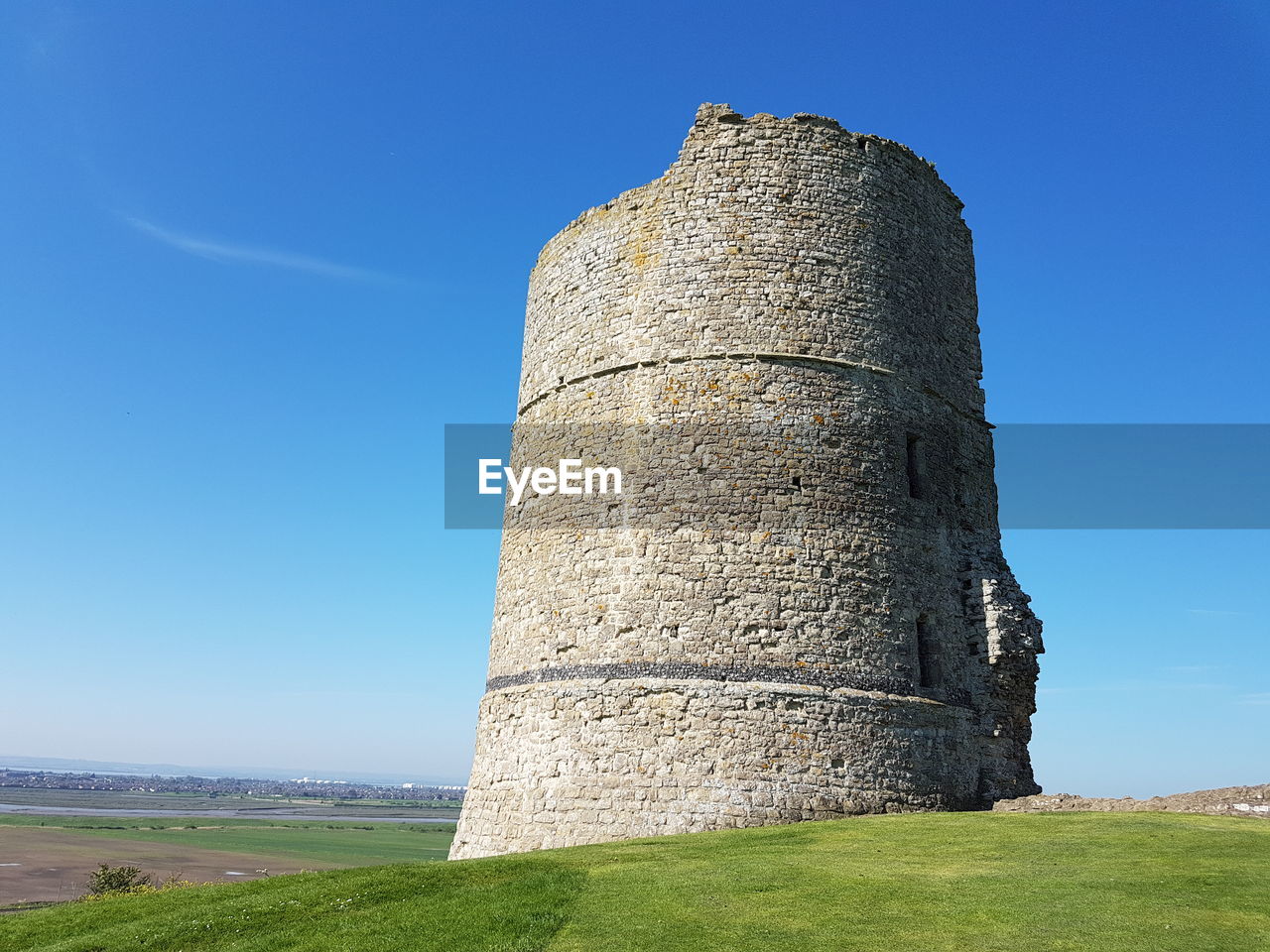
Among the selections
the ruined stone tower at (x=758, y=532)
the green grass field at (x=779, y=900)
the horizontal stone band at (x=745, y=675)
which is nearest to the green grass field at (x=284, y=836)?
the ruined stone tower at (x=758, y=532)

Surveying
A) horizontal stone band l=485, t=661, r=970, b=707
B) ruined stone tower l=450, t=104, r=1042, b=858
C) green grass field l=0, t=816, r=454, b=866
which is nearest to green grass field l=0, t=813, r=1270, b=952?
ruined stone tower l=450, t=104, r=1042, b=858

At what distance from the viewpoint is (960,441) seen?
52.9 feet

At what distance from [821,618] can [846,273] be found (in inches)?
220

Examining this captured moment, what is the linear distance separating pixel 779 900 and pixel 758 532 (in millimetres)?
6344

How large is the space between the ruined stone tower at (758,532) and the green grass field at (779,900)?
1843 millimetres

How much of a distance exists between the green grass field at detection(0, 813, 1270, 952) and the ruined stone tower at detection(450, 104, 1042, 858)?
6.05 feet

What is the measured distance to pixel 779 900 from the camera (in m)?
8.22

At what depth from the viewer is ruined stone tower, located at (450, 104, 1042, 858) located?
13.0m

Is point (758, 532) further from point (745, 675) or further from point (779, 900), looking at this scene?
point (779, 900)

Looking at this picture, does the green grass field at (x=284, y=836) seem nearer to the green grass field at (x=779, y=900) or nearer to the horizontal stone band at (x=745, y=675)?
the horizontal stone band at (x=745, y=675)

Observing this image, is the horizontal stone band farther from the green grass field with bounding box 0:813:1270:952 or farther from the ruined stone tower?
the green grass field with bounding box 0:813:1270:952

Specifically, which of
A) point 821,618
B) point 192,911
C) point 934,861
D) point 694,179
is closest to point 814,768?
point 821,618

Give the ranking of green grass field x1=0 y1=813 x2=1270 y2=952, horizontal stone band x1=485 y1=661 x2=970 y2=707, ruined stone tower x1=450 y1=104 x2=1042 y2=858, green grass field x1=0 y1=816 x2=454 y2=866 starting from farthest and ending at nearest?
green grass field x1=0 y1=816 x2=454 y2=866 < horizontal stone band x1=485 y1=661 x2=970 y2=707 < ruined stone tower x1=450 y1=104 x2=1042 y2=858 < green grass field x1=0 y1=813 x2=1270 y2=952

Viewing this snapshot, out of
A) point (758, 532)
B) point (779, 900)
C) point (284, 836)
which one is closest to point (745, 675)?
point (758, 532)
